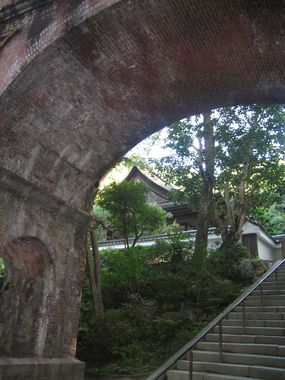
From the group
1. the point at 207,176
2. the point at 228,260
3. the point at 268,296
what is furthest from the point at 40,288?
the point at 207,176

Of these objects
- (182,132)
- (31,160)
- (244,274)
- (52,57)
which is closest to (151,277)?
(244,274)

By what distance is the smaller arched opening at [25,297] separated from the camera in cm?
805

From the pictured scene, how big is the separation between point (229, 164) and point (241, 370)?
7294 mm

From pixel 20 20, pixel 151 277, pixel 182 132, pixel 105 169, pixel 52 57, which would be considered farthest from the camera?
pixel 182 132

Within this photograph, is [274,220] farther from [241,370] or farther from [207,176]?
[241,370]

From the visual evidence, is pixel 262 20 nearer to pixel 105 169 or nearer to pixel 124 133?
pixel 124 133

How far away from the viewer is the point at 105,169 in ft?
30.4

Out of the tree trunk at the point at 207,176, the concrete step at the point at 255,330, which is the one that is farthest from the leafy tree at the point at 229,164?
the concrete step at the point at 255,330

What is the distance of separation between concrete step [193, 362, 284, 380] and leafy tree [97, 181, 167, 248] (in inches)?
249

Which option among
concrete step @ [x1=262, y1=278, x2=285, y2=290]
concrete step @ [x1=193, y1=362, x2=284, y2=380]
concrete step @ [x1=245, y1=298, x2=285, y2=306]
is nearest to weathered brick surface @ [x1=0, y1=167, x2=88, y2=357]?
concrete step @ [x1=193, y1=362, x2=284, y2=380]

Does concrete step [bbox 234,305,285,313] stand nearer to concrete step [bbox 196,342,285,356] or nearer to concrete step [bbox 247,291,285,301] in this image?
concrete step [bbox 247,291,285,301]

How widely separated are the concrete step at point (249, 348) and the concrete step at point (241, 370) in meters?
0.58

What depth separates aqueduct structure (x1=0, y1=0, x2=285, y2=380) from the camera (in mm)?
6492

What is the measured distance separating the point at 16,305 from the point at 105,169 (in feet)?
11.0
